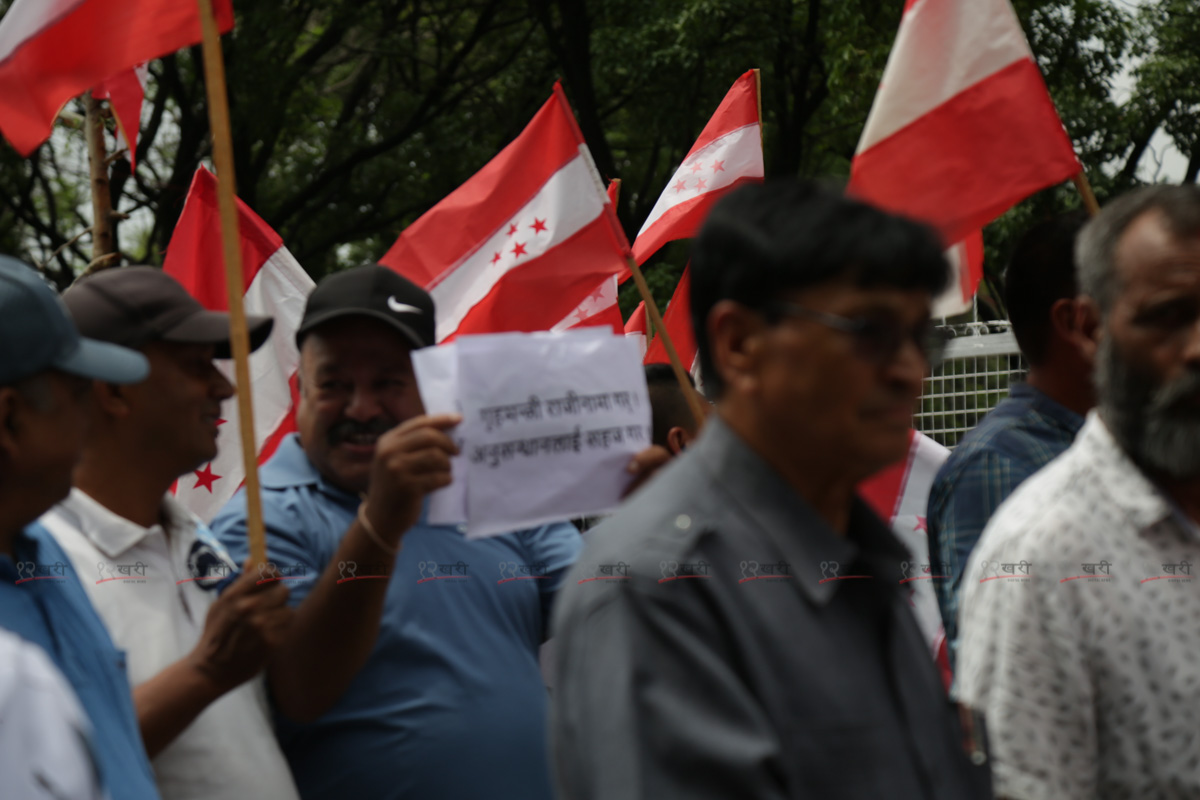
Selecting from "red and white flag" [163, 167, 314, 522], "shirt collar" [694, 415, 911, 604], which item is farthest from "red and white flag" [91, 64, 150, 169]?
"shirt collar" [694, 415, 911, 604]

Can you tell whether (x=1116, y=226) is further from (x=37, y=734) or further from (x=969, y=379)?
(x=969, y=379)

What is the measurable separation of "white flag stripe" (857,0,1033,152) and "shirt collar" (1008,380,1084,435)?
0.92 meters

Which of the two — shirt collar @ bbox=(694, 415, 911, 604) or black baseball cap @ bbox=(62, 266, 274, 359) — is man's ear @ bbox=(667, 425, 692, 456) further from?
shirt collar @ bbox=(694, 415, 911, 604)

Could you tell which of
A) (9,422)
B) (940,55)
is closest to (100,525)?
(9,422)

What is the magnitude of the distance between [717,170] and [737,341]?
4423 millimetres

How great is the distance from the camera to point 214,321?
3084mm

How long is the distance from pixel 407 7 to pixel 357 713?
13664mm

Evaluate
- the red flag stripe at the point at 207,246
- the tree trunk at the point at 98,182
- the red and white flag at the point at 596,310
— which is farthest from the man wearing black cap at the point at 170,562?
the tree trunk at the point at 98,182

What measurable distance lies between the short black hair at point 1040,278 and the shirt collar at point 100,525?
204cm

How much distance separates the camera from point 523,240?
16.2 feet

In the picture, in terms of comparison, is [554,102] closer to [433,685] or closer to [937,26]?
[937,26]

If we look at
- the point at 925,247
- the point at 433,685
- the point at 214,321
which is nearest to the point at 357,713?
the point at 433,685

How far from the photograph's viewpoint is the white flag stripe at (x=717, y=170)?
6.10 m

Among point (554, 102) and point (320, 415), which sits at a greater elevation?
point (554, 102)
